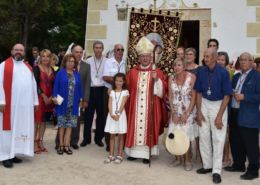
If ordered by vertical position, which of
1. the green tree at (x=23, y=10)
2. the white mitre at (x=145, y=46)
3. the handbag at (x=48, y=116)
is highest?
the green tree at (x=23, y=10)

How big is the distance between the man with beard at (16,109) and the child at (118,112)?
1233 millimetres

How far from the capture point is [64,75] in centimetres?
530

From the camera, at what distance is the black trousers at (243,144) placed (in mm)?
4312

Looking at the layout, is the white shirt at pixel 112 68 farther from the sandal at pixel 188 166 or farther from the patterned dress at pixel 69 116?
the sandal at pixel 188 166

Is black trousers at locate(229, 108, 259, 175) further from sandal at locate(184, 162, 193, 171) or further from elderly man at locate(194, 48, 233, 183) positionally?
sandal at locate(184, 162, 193, 171)

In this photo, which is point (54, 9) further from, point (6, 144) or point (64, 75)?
point (6, 144)

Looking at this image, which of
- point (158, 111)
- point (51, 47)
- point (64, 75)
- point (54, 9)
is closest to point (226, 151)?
point (158, 111)

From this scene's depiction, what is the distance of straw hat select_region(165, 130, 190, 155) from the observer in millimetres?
4488

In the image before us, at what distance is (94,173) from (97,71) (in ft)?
7.31

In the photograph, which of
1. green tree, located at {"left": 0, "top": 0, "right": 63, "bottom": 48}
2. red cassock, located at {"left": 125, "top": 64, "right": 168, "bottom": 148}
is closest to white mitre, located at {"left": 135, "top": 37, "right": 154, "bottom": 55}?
red cassock, located at {"left": 125, "top": 64, "right": 168, "bottom": 148}

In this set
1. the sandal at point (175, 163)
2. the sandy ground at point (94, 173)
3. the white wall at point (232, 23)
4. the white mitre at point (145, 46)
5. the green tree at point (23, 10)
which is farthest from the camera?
the green tree at point (23, 10)

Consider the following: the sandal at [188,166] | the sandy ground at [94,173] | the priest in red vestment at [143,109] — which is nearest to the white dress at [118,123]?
the priest in red vestment at [143,109]

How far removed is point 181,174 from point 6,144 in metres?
2.63

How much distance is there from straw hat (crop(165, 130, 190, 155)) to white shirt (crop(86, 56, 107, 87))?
77.0 inches
